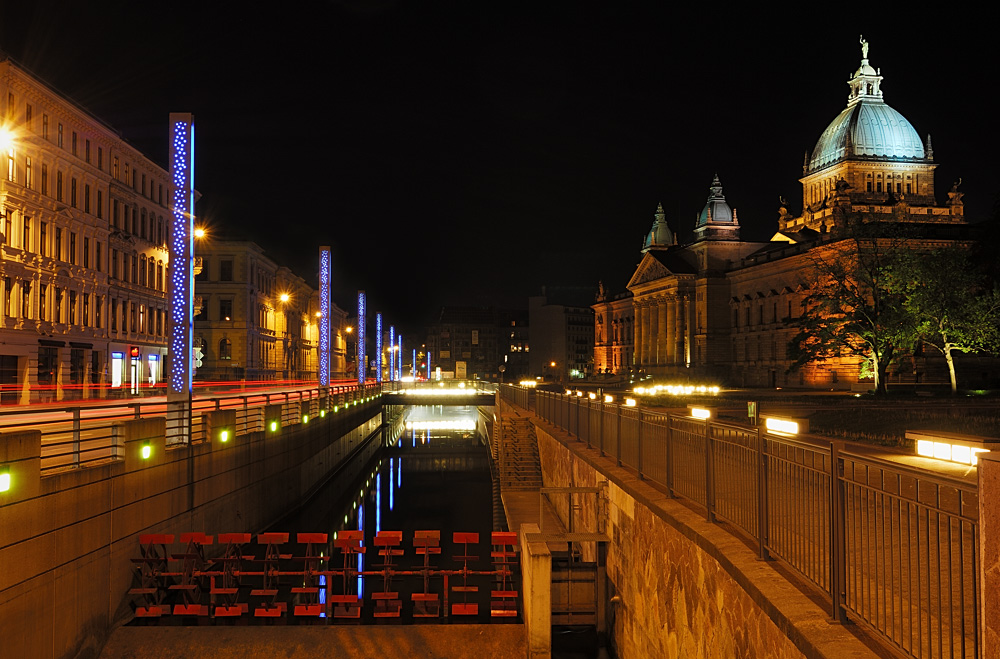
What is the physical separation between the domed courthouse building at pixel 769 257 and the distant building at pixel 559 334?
2059 inches

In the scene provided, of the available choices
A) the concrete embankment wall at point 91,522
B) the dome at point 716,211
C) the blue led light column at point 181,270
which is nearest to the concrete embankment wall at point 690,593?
the concrete embankment wall at point 91,522

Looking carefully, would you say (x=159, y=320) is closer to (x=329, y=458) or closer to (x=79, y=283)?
(x=79, y=283)

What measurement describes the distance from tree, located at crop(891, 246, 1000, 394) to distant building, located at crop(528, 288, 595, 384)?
12319 cm

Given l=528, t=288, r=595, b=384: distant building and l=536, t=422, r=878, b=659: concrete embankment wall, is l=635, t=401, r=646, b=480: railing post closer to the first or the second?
l=536, t=422, r=878, b=659: concrete embankment wall

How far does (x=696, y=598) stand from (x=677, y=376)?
96613 millimetres

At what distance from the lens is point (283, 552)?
2492 centimetres

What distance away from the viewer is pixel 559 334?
17675cm

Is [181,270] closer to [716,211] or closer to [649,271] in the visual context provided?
[649,271]

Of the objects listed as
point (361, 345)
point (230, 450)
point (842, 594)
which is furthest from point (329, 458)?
point (842, 594)

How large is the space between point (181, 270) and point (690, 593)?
53.1ft

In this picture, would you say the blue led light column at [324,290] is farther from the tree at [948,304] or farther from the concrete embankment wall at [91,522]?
the tree at [948,304]

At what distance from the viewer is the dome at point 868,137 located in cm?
10469

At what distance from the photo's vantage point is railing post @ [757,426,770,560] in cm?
710

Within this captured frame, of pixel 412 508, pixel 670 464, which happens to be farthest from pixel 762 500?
pixel 412 508
